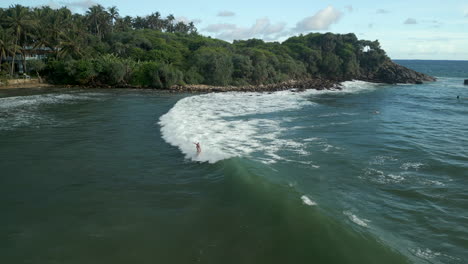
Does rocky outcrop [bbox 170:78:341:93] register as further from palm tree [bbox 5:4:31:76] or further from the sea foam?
palm tree [bbox 5:4:31:76]

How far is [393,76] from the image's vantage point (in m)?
81.9

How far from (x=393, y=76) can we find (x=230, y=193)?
8245cm

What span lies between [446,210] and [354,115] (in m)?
21.1

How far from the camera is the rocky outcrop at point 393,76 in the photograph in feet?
264

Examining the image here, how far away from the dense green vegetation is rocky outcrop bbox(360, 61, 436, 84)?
190 inches

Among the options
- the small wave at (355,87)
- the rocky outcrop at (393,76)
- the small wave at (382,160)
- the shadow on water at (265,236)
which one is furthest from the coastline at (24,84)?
the rocky outcrop at (393,76)

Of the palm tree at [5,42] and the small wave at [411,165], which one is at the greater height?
the palm tree at [5,42]

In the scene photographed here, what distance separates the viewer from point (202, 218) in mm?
10539

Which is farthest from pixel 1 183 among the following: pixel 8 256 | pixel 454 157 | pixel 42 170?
pixel 454 157

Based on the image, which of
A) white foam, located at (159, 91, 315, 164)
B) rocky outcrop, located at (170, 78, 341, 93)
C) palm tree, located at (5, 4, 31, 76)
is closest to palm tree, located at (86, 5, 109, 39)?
palm tree, located at (5, 4, 31, 76)

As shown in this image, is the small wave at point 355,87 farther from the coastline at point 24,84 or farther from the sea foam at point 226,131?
the coastline at point 24,84

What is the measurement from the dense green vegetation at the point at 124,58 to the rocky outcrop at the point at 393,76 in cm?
483

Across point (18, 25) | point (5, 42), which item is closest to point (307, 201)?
point (5, 42)

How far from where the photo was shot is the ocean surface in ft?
29.7
